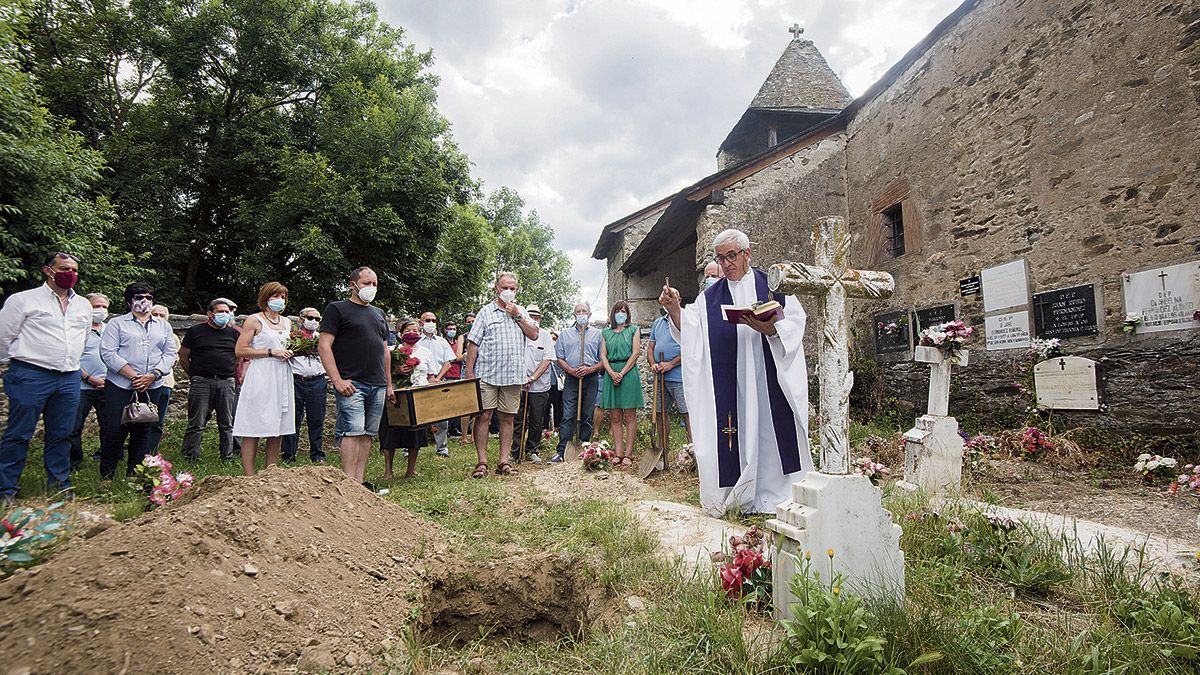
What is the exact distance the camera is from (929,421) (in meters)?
5.04

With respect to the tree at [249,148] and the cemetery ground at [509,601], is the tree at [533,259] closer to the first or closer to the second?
the tree at [249,148]

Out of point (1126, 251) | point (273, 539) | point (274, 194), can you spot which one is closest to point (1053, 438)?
point (1126, 251)

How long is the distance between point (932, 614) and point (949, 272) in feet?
24.5

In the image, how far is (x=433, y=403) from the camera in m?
4.99

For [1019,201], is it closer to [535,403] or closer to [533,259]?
[535,403]

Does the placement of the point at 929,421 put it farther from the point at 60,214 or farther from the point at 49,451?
the point at 60,214

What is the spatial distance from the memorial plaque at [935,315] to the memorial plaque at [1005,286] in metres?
0.49

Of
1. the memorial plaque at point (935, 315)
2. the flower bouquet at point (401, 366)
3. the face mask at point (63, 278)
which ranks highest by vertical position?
the face mask at point (63, 278)

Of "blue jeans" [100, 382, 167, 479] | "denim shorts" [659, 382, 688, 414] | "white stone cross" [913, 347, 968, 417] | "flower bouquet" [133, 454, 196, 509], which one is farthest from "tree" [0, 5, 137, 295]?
"white stone cross" [913, 347, 968, 417]

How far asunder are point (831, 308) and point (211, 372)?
20.6 feet

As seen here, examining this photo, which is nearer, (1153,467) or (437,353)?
(1153,467)

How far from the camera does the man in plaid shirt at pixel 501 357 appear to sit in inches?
225

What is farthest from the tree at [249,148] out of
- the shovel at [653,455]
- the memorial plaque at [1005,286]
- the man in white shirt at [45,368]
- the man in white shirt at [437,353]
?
the memorial plaque at [1005,286]

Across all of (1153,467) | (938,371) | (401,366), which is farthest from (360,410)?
(1153,467)
